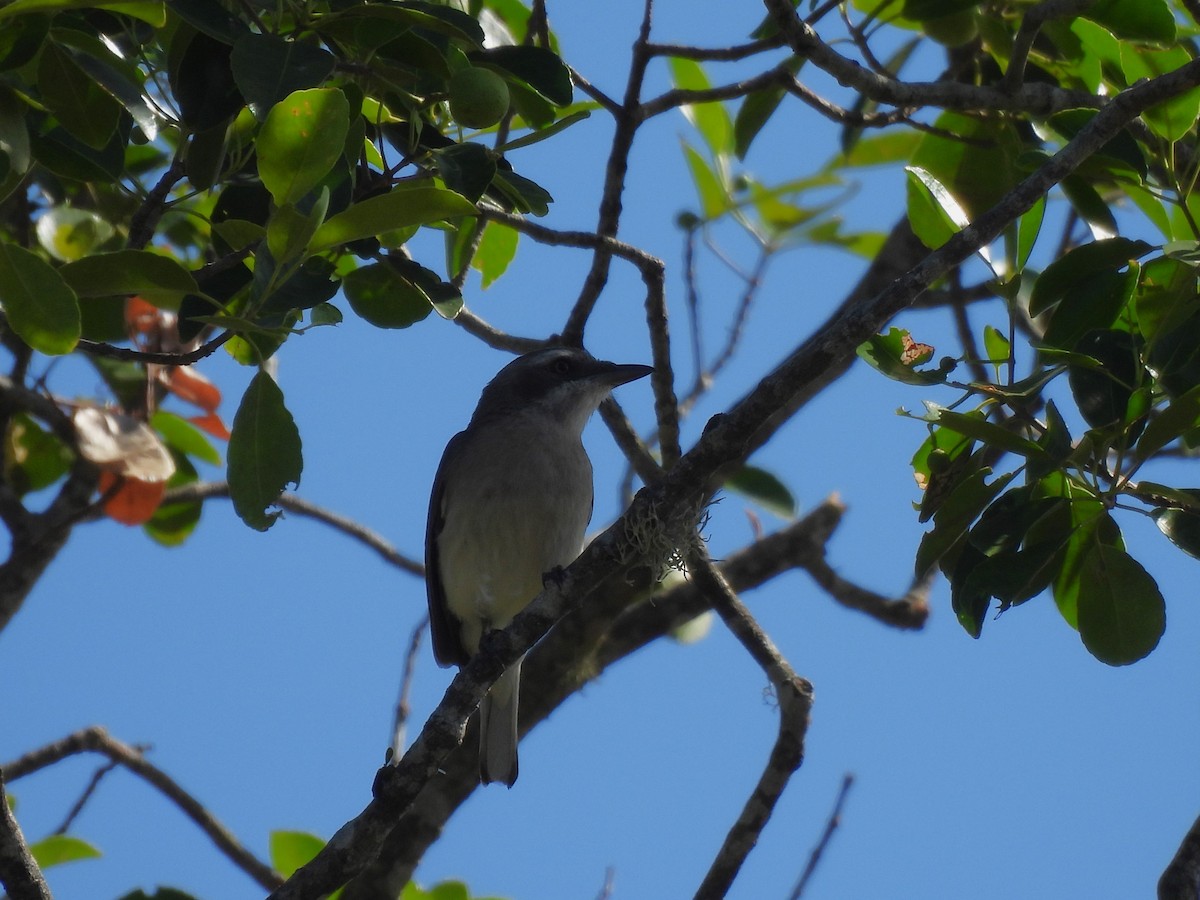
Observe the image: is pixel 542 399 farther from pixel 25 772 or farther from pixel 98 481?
pixel 25 772

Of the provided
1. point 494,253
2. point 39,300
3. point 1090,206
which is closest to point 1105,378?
point 1090,206

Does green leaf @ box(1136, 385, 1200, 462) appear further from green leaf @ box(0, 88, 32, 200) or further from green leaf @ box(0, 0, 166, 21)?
green leaf @ box(0, 88, 32, 200)

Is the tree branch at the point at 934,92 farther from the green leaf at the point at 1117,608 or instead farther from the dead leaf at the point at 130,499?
the dead leaf at the point at 130,499

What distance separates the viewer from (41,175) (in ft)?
16.2

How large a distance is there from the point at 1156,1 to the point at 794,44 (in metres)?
1.21

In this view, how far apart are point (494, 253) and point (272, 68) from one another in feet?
8.88

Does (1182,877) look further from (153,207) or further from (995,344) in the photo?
(153,207)

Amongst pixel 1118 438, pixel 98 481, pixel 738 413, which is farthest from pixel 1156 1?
pixel 98 481

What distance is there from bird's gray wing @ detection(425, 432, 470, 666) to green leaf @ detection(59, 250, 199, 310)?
11.9 feet

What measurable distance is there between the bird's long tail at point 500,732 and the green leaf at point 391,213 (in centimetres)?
336

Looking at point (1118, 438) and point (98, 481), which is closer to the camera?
point (1118, 438)

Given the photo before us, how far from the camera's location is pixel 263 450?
370 cm

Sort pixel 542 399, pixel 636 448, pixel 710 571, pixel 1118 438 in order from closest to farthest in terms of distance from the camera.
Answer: pixel 1118 438, pixel 710 571, pixel 636 448, pixel 542 399

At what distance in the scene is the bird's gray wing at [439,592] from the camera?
6.93 meters
